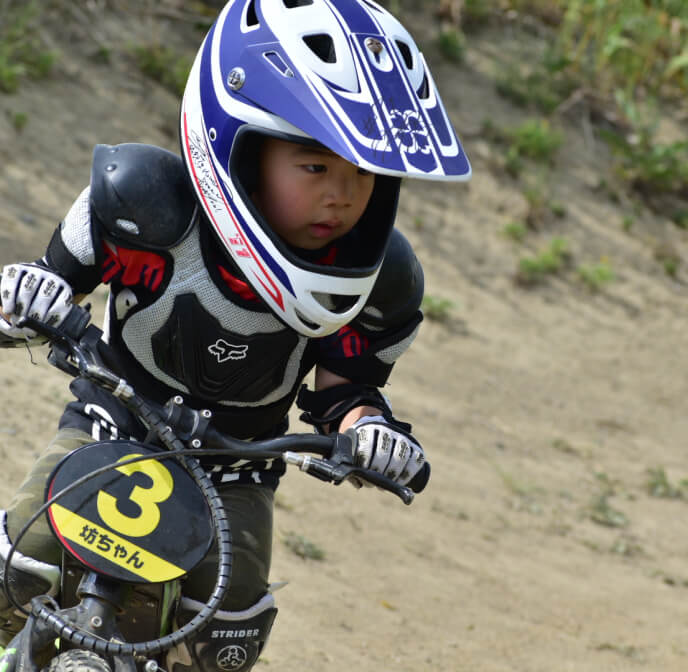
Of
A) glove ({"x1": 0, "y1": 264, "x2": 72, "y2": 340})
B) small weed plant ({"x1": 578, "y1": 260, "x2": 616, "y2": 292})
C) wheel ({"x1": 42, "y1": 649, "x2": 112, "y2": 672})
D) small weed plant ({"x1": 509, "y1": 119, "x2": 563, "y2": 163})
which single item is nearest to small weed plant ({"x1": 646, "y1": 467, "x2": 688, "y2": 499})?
small weed plant ({"x1": 578, "y1": 260, "x2": 616, "y2": 292})

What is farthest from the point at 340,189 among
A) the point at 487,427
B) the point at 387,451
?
the point at 487,427

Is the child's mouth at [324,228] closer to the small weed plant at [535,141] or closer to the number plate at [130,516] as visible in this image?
the number plate at [130,516]

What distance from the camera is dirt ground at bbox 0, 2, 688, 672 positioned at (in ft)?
14.2

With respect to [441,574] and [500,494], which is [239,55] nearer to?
[441,574]

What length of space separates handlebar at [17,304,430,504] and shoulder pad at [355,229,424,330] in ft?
1.81

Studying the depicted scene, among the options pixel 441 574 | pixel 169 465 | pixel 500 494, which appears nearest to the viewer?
pixel 169 465

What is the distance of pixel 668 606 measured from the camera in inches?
199

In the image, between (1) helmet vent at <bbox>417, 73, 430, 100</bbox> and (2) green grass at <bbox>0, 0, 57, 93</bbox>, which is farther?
(2) green grass at <bbox>0, 0, 57, 93</bbox>

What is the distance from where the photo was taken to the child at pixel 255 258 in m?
2.30

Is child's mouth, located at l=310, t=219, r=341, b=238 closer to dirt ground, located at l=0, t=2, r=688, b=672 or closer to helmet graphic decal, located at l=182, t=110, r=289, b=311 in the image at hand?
helmet graphic decal, located at l=182, t=110, r=289, b=311

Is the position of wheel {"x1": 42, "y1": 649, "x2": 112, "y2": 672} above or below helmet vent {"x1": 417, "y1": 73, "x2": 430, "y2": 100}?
below

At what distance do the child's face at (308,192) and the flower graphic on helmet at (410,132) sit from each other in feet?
0.55

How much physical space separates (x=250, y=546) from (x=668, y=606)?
3.12 metres

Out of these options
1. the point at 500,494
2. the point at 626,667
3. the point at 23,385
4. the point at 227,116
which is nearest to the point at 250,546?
the point at 227,116
